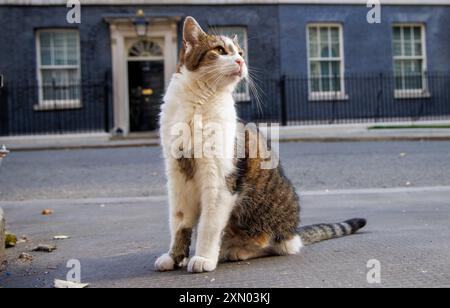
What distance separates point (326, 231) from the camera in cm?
370

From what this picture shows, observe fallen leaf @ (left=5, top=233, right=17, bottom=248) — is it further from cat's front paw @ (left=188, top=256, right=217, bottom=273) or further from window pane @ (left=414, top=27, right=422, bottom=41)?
window pane @ (left=414, top=27, right=422, bottom=41)

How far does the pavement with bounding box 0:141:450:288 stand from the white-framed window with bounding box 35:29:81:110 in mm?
6804

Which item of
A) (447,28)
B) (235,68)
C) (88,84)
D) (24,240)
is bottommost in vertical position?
(24,240)

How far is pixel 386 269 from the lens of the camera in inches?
107

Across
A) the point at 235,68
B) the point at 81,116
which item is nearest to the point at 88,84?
the point at 81,116

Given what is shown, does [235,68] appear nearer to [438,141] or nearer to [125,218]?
[125,218]

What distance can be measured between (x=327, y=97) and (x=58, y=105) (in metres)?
9.52

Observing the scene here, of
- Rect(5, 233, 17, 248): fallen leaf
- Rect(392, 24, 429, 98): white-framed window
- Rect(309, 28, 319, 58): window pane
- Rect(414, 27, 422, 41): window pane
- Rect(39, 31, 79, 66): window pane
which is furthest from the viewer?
Rect(414, 27, 422, 41): window pane

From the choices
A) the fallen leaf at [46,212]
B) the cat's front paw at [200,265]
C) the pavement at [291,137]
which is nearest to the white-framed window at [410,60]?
the pavement at [291,137]

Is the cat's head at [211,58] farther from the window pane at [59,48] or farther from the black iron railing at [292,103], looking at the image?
the window pane at [59,48]

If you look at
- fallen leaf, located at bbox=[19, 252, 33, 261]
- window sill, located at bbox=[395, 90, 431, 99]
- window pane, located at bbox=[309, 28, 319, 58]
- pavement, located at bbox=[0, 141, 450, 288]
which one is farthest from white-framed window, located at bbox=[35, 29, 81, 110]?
→ fallen leaf, located at bbox=[19, 252, 33, 261]

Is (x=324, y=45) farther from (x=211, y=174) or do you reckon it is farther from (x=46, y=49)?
(x=211, y=174)

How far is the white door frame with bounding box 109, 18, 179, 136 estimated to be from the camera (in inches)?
712

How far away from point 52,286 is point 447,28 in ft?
69.1
